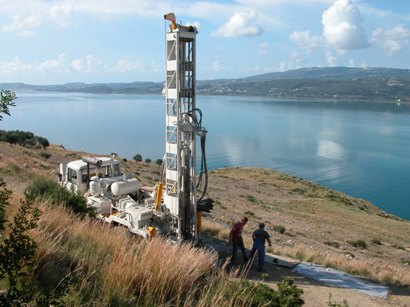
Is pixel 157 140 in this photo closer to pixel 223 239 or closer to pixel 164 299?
pixel 223 239

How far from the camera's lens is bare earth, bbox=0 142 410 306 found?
9859 millimetres

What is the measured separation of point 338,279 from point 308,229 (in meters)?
12.8

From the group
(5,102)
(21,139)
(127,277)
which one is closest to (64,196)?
(127,277)

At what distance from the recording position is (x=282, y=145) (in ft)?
309

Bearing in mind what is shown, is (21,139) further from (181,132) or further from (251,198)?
(181,132)

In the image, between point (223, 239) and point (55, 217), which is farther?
point (223, 239)

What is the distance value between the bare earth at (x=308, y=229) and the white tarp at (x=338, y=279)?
28 centimetres

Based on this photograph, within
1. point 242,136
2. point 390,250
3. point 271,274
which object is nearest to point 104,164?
point 271,274

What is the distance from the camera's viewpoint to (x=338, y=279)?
33.3ft

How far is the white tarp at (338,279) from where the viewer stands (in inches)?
374

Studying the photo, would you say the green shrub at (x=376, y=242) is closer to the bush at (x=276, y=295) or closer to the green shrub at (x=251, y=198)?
the green shrub at (x=251, y=198)

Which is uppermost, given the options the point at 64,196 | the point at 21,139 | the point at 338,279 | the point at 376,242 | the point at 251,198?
the point at 64,196

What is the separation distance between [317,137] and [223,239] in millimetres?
95899

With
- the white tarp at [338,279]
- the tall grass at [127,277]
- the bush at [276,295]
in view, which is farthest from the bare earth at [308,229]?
the bush at [276,295]
